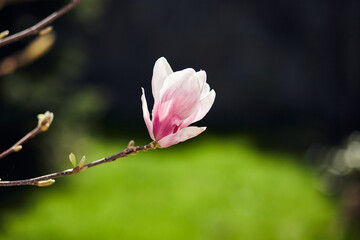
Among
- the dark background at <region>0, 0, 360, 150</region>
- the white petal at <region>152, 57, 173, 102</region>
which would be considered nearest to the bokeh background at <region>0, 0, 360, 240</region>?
the dark background at <region>0, 0, 360, 150</region>

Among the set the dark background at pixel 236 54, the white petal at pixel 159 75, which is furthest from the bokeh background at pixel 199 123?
the white petal at pixel 159 75

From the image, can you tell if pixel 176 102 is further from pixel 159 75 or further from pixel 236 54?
pixel 236 54

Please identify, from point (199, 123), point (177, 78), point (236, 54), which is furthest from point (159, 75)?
point (236, 54)

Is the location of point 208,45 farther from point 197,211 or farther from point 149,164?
point 197,211

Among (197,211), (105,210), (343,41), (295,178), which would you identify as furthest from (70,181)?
(343,41)

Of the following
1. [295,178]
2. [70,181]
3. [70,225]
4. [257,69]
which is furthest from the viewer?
[257,69]

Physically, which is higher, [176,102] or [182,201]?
[176,102]
